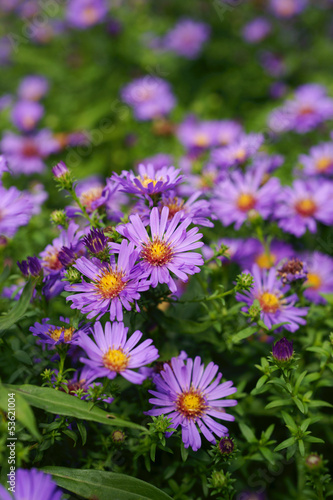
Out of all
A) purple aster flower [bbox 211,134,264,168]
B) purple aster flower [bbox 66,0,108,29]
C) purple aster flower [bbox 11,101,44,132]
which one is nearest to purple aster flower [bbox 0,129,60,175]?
purple aster flower [bbox 11,101,44,132]

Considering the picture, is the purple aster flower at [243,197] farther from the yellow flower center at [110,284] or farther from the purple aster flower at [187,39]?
the purple aster flower at [187,39]

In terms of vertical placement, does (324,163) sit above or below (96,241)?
above

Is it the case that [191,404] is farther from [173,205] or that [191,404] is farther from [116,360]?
[173,205]

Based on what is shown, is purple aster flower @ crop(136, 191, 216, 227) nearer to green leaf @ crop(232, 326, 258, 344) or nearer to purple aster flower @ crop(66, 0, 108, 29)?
green leaf @ crop(232, 326, 258, 344)

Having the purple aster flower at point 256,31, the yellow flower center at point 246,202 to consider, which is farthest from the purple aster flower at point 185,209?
the purple aster flower at point 256,31

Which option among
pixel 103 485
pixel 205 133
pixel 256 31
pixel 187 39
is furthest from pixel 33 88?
pixel 103 485

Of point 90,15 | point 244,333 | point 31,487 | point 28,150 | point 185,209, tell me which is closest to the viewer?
point 31,487

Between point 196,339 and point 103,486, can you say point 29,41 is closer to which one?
point 196,339
